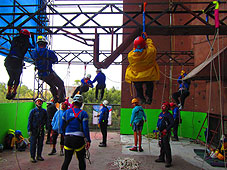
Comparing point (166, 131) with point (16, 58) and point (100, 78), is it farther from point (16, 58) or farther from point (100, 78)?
point (16, 58)

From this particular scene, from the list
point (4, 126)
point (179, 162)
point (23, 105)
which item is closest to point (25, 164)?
point (4, 126)

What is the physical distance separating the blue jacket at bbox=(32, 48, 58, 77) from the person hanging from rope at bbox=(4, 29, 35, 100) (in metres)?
0.35

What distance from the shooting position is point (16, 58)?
368 cm

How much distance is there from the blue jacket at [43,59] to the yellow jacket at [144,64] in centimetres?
169

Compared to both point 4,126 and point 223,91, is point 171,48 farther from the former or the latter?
point 4,126

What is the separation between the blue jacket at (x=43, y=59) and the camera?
11.8 feet

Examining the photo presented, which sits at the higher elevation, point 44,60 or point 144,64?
point 44,60

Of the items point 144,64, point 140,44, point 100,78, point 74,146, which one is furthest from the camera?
point 100,78

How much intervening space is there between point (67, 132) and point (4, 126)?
427cm

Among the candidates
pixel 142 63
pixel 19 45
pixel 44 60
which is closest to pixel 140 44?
pixel 142 63

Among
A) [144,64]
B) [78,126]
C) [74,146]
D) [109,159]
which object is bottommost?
[109,159]

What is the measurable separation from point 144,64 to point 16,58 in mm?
2724

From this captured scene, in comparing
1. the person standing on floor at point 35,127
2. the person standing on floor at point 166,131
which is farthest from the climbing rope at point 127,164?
the person standing on floor at point 35,127

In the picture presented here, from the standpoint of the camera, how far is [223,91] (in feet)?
20.2
